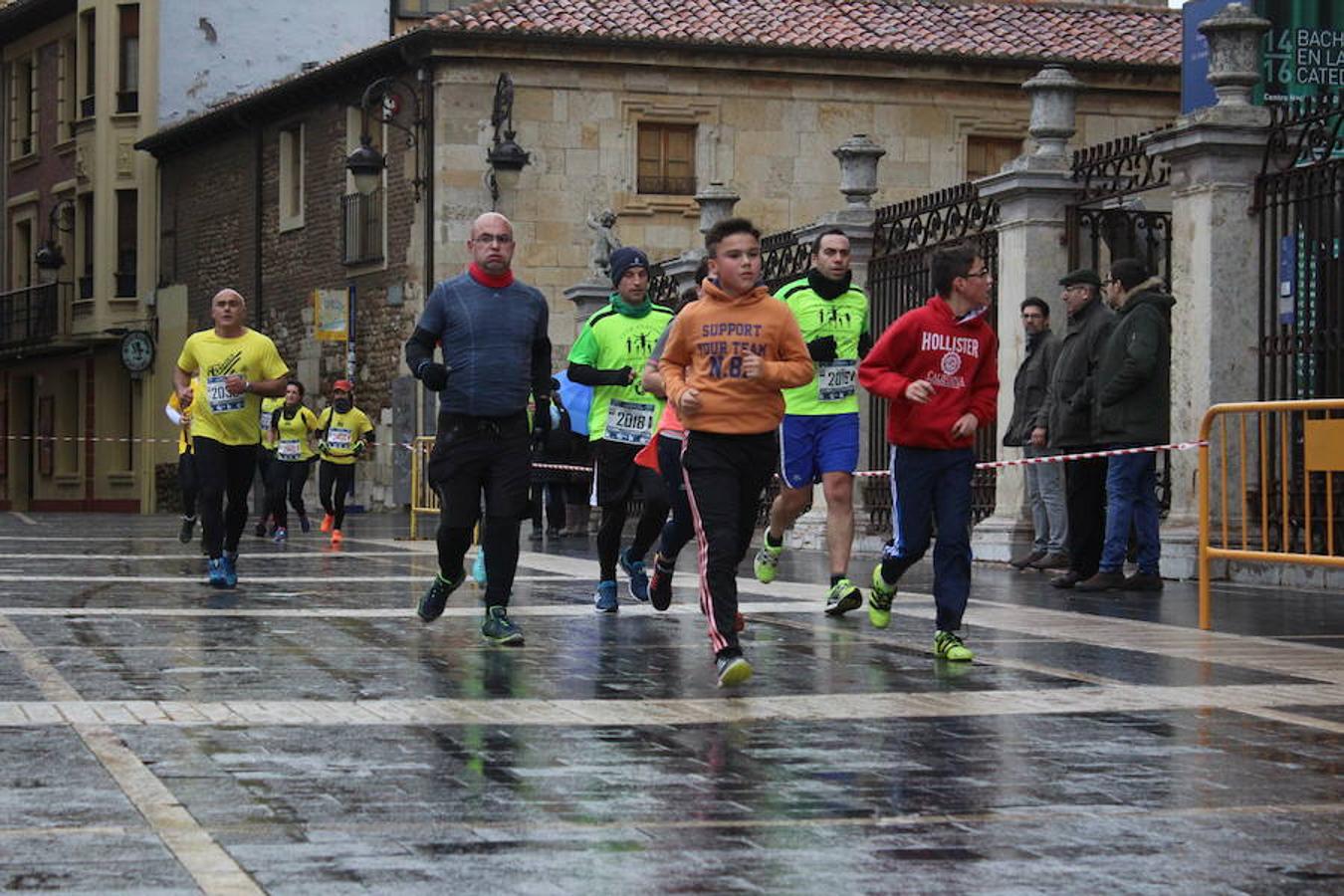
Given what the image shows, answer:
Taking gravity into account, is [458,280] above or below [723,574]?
above

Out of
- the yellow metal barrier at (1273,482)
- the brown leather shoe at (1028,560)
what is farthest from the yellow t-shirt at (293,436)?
the yellow metal barrier at (1273,482)

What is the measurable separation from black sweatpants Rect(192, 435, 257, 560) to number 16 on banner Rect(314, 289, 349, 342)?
25689 mm

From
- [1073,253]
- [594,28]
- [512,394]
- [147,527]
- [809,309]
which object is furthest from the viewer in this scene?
[594,28]

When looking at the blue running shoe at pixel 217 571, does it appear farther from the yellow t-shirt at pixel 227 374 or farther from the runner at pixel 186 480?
the runner at pixel 186 480

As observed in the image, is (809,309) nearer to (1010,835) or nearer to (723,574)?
(723,574)

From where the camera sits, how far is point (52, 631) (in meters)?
11.8

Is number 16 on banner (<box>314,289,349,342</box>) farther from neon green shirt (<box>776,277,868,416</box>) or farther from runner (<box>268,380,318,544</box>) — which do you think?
neon green shirt (<box>776,277,868,416</box>)

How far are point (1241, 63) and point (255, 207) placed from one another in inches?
1255

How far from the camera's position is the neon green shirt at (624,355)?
13.5 metres

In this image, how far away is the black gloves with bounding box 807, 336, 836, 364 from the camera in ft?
40.9

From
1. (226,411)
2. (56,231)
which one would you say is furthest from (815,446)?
(56,231)

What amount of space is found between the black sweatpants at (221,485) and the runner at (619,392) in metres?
2.49

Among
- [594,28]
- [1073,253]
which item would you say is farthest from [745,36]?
[1073,253]

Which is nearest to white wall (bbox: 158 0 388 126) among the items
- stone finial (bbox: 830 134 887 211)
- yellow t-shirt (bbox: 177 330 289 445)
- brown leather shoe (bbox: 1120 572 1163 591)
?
stone finial (bbox: 830 134 887 211)
